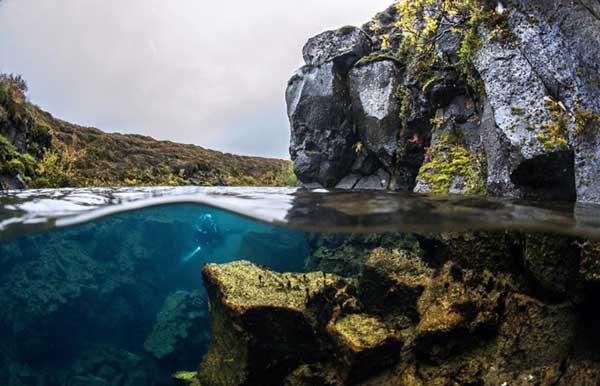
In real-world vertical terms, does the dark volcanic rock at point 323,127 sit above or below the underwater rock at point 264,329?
above

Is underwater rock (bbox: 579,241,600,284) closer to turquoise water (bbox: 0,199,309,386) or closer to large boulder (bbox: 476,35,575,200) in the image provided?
large boulder (bbox: 476,35,575,200)

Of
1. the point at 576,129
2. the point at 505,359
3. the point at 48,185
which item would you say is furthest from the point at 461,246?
the point at 48,185

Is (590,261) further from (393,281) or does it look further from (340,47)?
(340,47)

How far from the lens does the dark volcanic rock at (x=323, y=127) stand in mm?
17172

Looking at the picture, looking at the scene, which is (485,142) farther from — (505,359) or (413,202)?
(505,359)

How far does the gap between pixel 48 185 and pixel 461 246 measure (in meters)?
14.2

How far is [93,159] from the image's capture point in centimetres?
1944

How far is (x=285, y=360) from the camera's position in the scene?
9953mm

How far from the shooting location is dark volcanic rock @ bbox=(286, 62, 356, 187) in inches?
676

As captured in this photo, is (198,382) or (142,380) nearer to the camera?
(198,382)

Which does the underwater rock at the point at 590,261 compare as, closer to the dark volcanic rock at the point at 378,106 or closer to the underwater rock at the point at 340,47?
the dark volcanic rock at the point at 378,106

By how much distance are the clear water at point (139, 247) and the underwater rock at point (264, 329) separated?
79.0 inches

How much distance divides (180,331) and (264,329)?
11325mm

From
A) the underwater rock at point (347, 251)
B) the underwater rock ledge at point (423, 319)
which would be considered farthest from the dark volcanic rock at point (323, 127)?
the underwater rock ledge at point (423, 319)
